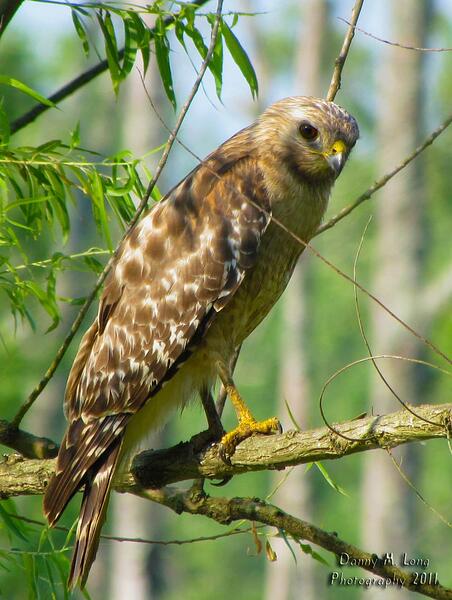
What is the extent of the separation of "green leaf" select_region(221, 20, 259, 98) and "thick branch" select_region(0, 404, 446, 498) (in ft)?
3.71

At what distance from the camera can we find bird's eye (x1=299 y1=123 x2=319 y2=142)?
3891 mm

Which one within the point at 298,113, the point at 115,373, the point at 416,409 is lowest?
the point at 416,409

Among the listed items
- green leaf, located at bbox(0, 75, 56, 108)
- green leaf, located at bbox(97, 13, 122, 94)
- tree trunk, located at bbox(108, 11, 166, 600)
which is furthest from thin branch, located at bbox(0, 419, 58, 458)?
tree trunk, located at bbox(108, 11, 166, 600)

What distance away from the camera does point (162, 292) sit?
3.66 metres

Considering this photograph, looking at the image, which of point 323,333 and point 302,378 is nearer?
point 302,378

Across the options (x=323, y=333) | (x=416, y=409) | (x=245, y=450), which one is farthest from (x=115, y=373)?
(x=323, y=333)

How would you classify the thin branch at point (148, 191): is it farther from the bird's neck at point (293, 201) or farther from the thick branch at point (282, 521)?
the bird's neck at point (293, 201)

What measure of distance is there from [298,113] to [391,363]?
9.44 m

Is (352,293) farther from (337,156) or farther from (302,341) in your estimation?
(337,156)

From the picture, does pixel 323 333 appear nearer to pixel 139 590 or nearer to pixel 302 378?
pixel 302 378

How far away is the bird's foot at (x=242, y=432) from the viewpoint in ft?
9.86

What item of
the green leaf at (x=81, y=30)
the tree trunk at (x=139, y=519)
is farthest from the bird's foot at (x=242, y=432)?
the tree trunk at (x=139, y=519)

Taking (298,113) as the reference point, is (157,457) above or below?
below

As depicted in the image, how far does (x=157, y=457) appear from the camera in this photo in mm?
3324
